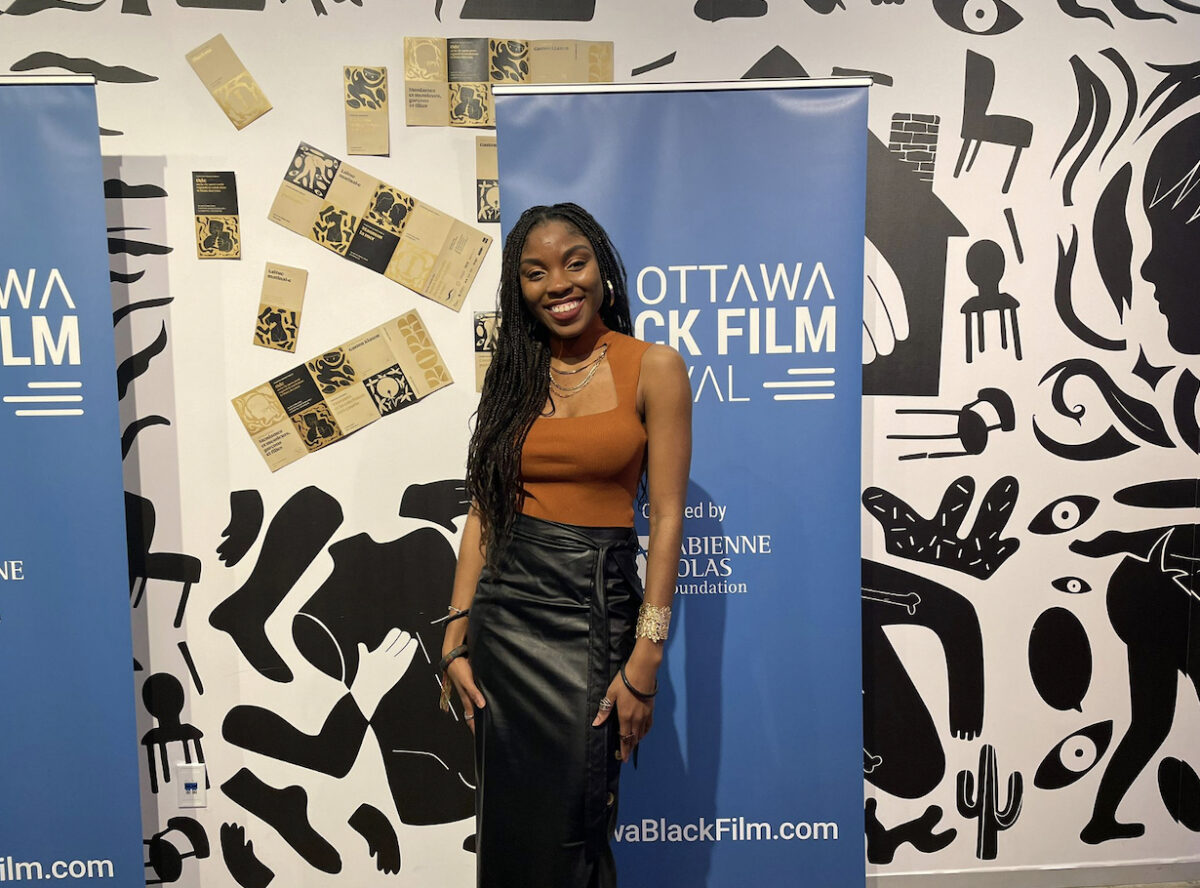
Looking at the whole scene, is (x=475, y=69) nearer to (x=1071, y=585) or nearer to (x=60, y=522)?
(x=60, y=522)

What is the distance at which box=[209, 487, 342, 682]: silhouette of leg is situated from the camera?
2270 millimetres

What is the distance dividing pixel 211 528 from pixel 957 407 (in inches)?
86.9

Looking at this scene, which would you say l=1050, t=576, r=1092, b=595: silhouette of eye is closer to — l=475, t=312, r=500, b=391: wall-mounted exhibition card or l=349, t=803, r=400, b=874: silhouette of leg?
l=475, t=312, r=500, b=391: wall-mounted exhibition card

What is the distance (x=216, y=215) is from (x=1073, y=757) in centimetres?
301

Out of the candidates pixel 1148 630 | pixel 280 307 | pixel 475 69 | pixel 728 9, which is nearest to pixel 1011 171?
pixel 728 9

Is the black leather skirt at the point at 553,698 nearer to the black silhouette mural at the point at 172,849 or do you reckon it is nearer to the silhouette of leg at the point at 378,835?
the silhouette of leg at the point at 378,835

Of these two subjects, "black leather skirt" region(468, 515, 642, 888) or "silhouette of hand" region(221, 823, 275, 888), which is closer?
"black leather skirt" region(468, 515, 642, 888)

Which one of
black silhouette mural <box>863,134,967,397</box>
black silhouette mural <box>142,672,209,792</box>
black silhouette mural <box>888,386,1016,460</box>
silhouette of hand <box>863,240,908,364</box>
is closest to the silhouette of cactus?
black silhouette mural <box>888,386,1016,460</box>

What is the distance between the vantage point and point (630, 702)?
1464 millimetres

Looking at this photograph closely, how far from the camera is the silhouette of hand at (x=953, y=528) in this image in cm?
230

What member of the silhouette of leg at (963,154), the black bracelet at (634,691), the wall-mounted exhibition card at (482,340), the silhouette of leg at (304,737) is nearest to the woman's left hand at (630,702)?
the black bracelet at (634,691)

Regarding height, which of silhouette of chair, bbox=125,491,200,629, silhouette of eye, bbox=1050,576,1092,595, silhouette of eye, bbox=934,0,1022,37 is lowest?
silhouette of eye, bbox=1050,576,1092,595

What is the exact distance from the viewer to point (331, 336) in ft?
7.30

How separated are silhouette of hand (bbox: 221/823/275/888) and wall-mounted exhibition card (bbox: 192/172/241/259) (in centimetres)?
169
